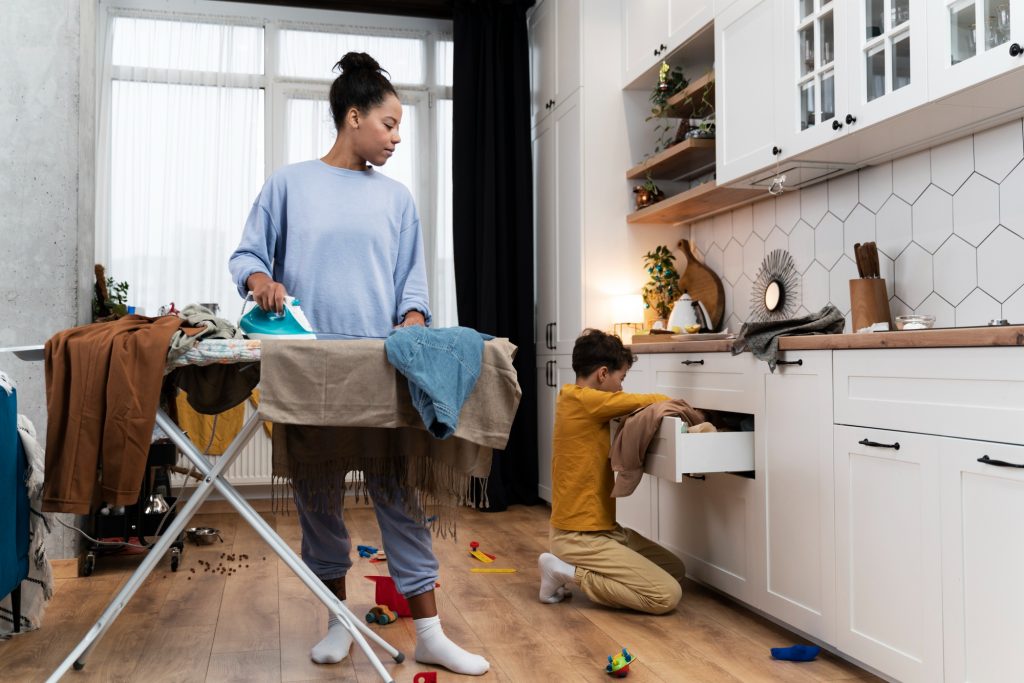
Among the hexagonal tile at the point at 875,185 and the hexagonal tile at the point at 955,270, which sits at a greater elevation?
the hexagonal tile at the point at 875,185

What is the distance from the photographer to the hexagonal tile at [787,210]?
10.1 ft

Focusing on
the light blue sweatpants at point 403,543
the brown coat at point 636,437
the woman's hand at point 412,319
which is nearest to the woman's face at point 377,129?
the woman's hand at point 412,319

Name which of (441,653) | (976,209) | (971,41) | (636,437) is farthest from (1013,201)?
(441,653)

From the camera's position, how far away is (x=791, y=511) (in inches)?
87.9

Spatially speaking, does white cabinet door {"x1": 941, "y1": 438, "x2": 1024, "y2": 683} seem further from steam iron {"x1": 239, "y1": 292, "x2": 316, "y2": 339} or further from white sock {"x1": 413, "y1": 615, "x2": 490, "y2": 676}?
steam iron {"x1": 239, "y1": 292, "x2": 316, "y2": 339}

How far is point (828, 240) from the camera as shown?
114 inches

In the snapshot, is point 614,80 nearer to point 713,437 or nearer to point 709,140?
point 709,140

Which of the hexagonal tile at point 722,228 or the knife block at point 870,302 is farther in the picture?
the hexagonal tile at point 722,228

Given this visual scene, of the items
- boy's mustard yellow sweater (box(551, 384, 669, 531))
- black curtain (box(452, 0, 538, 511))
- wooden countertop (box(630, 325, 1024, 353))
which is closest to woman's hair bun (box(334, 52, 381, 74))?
boy's mustard yellow sweater (box(551, 384, 669, 531))

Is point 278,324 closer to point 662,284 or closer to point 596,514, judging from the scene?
point 596,514

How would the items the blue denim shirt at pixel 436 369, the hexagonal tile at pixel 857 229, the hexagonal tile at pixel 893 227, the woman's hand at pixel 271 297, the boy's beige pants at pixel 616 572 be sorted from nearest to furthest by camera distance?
the blue denim shirt at pixel 436 369 < the woman's hand at pixel 271 297 < the boy's beige pants at pixel 616 572 < the hexagonal tile at pixel 893 227 < the hexagonal tile at pixel 857 229

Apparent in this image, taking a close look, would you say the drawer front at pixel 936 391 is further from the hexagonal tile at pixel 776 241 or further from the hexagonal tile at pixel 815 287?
the hexagonal tile at pixel 776 241

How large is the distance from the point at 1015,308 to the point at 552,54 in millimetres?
2711

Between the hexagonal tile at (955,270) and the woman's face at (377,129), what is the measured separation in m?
1.50
